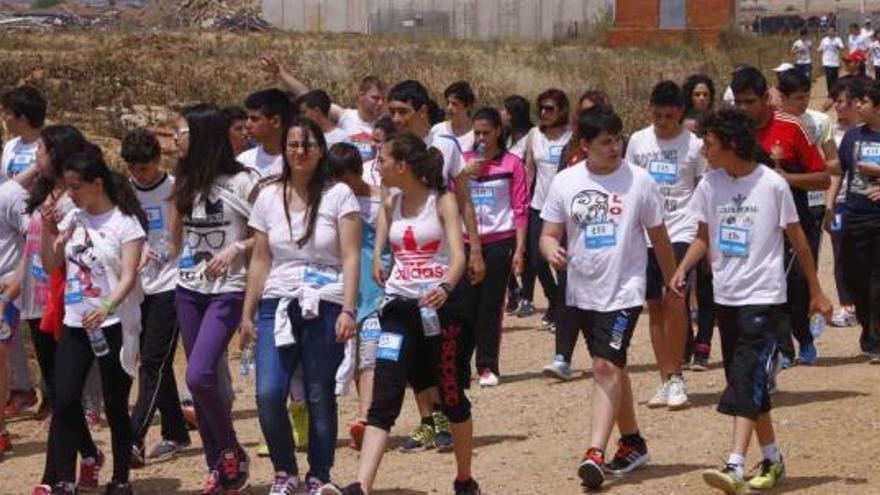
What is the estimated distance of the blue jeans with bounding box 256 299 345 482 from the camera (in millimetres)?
7973

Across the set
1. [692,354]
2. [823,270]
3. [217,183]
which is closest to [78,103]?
[823,270]

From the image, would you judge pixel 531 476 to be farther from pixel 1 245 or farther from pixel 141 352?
pixel 1 245

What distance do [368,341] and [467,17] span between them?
57638 mm

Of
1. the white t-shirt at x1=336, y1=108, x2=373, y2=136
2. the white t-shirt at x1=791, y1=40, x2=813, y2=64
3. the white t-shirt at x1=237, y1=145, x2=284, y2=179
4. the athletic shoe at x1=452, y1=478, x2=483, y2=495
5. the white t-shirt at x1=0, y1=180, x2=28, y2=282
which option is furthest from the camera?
the white t-shirt at x1=791, y1=40, x2=813, y2=64

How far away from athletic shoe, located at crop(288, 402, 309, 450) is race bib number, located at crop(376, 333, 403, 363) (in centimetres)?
165

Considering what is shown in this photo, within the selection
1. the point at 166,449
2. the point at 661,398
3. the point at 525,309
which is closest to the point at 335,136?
the point at 166,449

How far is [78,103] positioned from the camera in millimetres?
32312

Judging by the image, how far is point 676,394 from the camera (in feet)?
34.1

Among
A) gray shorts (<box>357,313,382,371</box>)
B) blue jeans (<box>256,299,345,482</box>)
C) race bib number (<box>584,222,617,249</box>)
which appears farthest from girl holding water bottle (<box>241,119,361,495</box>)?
race bib number (<box>584,222,617,249</box>)

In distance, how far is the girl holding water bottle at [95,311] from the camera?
8.41 metres

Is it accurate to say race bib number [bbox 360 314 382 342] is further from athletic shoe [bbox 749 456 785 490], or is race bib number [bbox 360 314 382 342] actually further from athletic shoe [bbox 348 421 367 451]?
athletic shoe [bbox 749 456 785 490]

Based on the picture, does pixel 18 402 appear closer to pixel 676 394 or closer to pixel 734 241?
pixel 676 394

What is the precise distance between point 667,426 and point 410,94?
2398 millimetres

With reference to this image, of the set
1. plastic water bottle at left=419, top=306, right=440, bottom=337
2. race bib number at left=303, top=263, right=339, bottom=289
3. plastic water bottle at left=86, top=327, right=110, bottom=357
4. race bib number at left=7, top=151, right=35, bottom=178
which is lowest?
plastic water bottle at left=86, top=327, right=110, bottom=357
